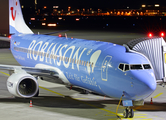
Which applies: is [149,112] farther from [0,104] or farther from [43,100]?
[0,104]

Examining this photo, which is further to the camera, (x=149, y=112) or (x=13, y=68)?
(x=13, y=68)

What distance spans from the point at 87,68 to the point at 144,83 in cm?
459

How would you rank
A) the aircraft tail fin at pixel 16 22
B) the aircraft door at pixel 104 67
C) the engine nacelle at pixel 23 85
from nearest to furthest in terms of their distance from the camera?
the aircraft door at pixel 104 67 → the engine nacelle at pixel 23 85 → the aircraft tail fin at pixel 16 22

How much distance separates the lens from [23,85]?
72.5 feet

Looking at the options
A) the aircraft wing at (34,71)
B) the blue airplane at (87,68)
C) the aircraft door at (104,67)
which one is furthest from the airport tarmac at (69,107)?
the aircraft door at (104,67)

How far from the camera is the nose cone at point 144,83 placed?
16375mm

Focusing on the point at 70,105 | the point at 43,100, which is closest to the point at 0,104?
the point at 43,100

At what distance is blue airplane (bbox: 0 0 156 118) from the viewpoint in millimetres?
16922

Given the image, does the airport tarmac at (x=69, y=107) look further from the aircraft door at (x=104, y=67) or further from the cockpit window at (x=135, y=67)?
the cockpit window at (x=135, y=67)

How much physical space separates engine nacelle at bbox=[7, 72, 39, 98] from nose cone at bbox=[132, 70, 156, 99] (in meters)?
7.66

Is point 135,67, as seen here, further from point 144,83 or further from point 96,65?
point 96,65

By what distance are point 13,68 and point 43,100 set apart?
3.34m

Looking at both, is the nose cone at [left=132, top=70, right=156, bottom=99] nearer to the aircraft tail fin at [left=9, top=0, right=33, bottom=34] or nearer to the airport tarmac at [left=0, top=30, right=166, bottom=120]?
the airport tarmac at [left=0, top=30, right=166, bottom=120]

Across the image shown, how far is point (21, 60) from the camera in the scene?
3084 cm
